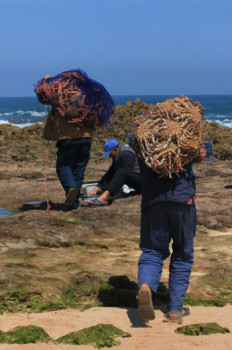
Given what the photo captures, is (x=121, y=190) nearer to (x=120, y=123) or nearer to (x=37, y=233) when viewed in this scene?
(x=37, y=233)

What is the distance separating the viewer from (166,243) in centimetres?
394

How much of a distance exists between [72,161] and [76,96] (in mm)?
895

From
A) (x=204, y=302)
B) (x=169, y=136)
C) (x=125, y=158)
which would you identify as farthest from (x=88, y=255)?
(x=125, y=158)

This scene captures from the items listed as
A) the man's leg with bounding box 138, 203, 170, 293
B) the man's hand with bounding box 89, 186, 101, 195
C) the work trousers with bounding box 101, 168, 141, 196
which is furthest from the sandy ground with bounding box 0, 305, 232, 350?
the man's hand with bounding box 89, 186, 101, 195

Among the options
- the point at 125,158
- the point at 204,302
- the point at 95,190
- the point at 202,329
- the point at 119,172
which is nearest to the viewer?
the point at 202,329

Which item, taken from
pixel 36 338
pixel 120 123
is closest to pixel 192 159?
pixel 36 338

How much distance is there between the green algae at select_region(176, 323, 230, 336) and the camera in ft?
11.7

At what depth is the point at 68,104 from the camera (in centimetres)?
700

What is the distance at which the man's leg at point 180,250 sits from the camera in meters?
3.84

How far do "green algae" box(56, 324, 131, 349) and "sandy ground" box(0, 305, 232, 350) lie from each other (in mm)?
50

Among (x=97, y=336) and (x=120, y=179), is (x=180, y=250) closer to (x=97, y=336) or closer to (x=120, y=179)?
(x=97, y=336)

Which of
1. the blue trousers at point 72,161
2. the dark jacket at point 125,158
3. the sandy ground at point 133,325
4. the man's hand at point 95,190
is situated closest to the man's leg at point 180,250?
the sandy ground at point 133,325

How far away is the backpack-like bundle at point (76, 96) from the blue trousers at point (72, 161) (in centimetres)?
27

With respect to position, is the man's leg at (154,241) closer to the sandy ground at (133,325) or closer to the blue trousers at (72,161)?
the sandy ground at (133,325)
